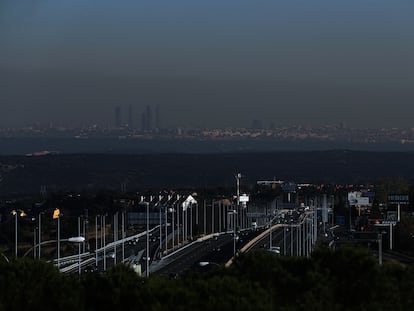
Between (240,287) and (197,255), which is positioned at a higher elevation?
(240,287)

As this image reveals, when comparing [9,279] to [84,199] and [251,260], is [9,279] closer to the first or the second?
[251,260]

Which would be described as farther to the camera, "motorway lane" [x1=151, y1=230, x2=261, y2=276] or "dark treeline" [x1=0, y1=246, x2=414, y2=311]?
"motorway lane" [x1=151, y1=230, x2=261, y2=276]

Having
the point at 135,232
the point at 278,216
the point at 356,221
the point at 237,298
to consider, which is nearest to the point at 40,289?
the point at 237,298

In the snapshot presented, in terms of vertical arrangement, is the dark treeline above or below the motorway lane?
above

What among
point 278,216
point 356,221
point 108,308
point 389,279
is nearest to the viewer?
point 108,308

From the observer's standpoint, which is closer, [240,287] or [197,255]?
[240,287]

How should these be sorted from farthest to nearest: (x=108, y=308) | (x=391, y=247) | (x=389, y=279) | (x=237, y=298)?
1. (x=391, y=247)
2. (x=389, y=279)
3. (x=108, y=308)
4. (x=237, y=298)

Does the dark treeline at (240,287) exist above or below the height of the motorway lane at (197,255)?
above

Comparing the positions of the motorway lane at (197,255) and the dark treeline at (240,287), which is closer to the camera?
the dark treeline at (240,287)
